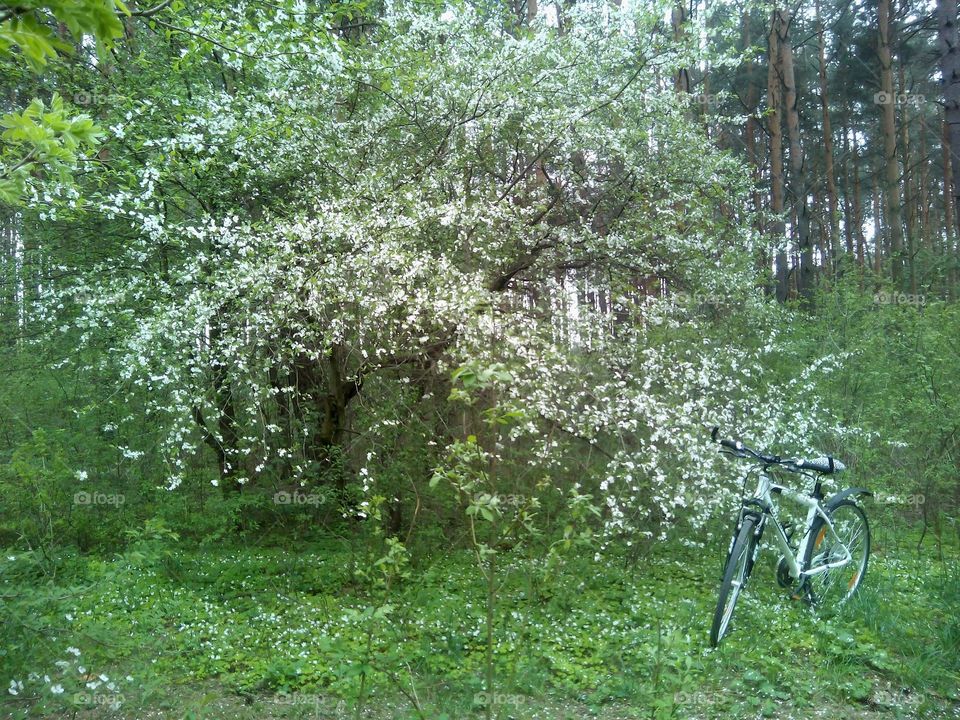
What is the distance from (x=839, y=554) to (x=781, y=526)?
0.73m

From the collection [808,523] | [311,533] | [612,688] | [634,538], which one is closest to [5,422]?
[311,533]

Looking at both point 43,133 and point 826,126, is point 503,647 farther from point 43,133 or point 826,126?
point 826,126

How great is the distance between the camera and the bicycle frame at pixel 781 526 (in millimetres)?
5148

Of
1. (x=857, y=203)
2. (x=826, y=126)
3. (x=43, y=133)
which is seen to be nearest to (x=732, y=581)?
(x=43, y=133)

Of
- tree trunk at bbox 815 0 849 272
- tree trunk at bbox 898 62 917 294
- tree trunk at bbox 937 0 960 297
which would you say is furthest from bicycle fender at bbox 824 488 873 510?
tree trunk at bbox 815 0 849 272

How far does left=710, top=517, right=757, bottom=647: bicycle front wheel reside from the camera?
16.4 ft

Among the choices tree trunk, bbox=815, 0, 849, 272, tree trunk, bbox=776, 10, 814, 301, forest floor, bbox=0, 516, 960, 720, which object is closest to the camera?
forest floor, bbox=0, 516, 960, 720

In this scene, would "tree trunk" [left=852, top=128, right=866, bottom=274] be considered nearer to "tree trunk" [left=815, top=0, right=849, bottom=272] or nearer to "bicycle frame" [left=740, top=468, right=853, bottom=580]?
"tree trunk" [left=815, top=0, right=849, bottom=272]

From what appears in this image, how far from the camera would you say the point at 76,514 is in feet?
28.3

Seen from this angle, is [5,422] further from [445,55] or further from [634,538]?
[634,538]

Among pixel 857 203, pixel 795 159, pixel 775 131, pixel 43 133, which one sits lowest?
pixel 43 133

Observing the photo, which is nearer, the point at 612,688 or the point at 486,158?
the point at 612,688

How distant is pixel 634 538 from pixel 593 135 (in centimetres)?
437

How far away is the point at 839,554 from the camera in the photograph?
5844mm
